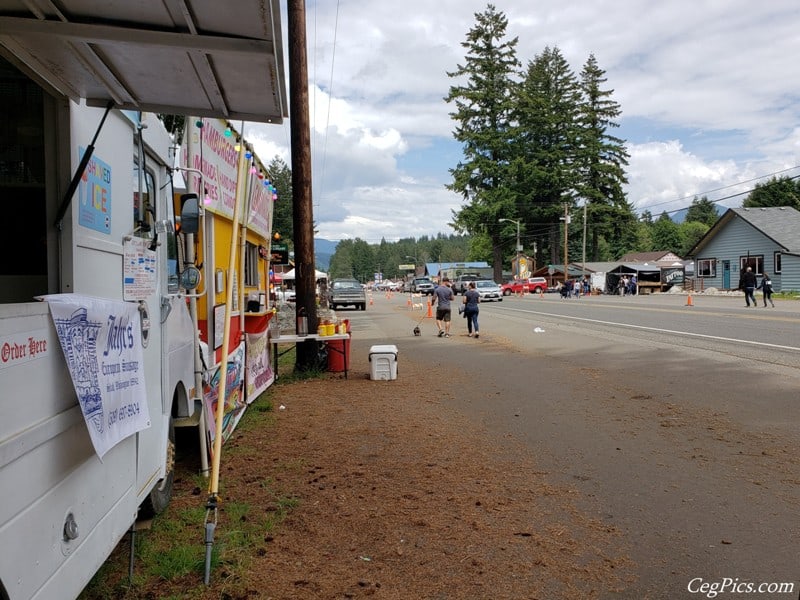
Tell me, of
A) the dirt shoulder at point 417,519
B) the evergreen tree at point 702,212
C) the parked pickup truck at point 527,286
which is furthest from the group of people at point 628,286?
the evergreen tree at point 702,212

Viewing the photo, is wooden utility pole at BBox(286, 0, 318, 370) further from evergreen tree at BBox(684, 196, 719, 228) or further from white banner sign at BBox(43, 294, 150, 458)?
evergreen tree at BBox(684, 196, 719, 228)

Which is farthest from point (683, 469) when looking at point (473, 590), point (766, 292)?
point (766, 292)

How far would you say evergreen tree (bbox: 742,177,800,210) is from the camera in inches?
2537

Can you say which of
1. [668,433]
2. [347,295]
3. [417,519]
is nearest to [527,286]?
[347,295]

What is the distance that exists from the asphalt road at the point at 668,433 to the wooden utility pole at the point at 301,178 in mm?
2267

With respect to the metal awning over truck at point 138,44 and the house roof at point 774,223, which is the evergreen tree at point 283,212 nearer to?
the house roof at point 774,223

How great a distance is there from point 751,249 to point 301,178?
4244cm

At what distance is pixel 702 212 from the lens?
135 meters

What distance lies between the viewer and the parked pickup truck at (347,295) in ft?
120

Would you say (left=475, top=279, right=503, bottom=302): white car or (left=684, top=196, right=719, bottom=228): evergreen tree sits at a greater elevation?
(left=684, top=196, right=719, bottom=228): evergreen tree

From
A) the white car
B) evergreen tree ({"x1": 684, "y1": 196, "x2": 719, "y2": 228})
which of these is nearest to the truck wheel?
the white car

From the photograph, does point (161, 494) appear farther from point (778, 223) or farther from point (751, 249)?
point (778, 223)

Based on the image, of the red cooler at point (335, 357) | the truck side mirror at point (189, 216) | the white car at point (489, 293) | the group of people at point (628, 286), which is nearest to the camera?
the truck side mirror at point (189, 216)

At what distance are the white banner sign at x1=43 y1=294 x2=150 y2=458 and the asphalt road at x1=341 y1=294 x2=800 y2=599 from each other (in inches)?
107
